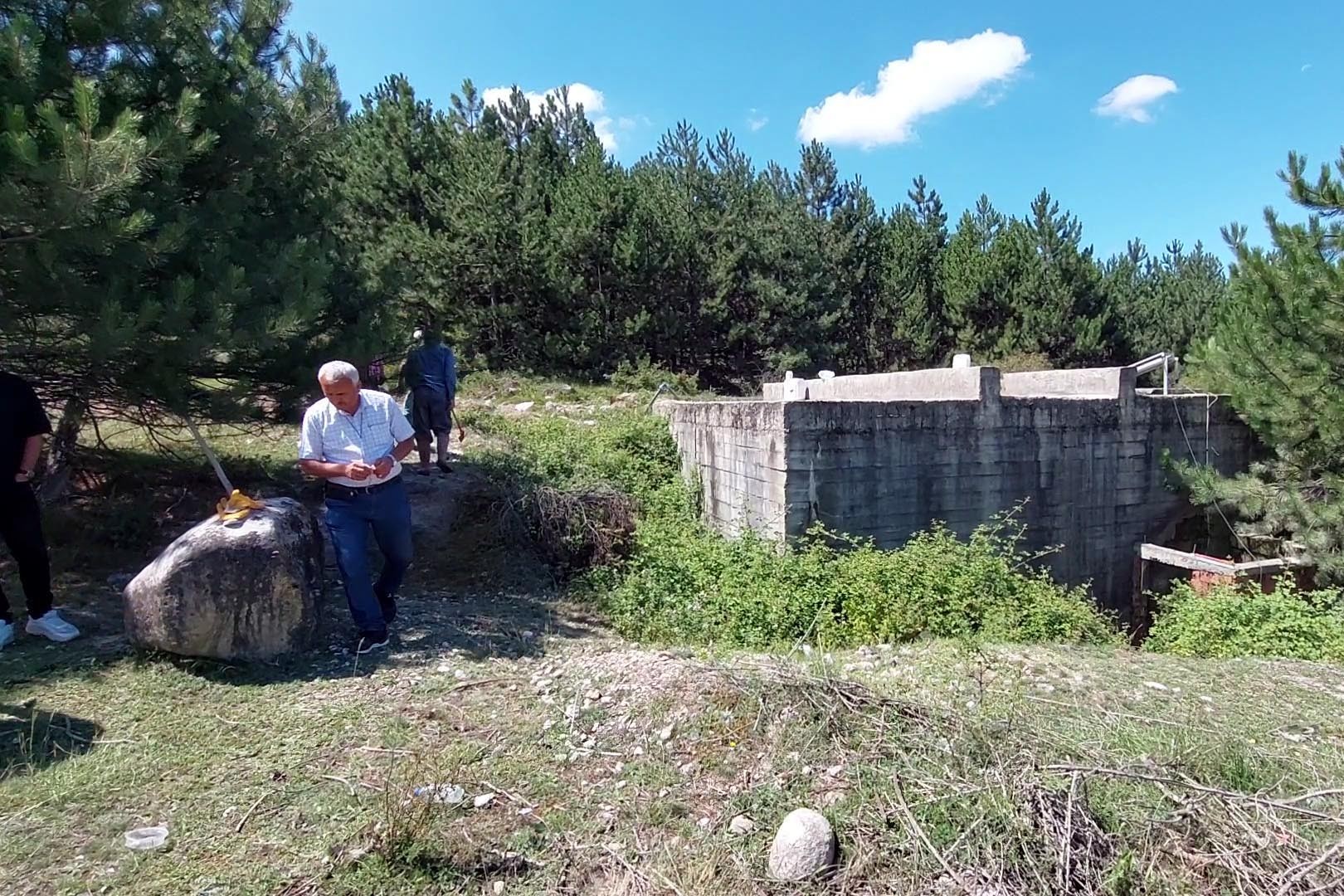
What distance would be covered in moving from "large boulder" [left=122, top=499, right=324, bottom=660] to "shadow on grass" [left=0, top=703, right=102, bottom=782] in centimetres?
55

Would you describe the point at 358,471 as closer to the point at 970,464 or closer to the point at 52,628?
the point at 52,628

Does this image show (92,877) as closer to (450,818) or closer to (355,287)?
(450,818)

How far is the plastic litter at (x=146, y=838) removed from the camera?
2.54 m

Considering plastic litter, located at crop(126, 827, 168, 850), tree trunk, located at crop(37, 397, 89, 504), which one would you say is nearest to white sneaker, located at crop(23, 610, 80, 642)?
plastic litter, located at crop(126, 827, 168, 850)

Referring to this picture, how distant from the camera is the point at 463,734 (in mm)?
3281

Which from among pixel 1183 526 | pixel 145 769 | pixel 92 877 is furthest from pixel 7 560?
pixel 1183 526

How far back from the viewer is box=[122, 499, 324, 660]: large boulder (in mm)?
3797

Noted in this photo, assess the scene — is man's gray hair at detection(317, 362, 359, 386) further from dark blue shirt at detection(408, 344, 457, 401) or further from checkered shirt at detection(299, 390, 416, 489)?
dark blue shirt at detection(408, 344, 457, 401)

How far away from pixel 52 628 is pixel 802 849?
397cm

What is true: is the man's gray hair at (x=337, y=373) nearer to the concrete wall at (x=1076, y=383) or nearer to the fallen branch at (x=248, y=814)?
the fallen branch at (x=248, y=814)

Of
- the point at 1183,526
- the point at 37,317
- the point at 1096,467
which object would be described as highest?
the point at 37,317

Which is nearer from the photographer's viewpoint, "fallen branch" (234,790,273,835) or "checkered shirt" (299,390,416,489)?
"fallen branch" (234,790,273,835)

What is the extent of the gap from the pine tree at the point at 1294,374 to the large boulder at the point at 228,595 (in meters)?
8.04

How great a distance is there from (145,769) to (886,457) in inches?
208
